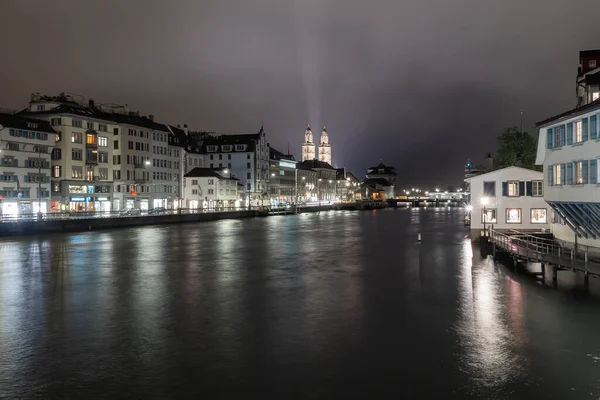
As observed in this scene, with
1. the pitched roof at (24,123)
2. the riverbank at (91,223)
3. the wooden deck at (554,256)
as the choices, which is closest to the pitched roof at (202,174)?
the riverbank at (91,223)

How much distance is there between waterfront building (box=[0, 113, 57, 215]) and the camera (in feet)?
283

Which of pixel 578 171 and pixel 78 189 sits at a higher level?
pixel 78 189

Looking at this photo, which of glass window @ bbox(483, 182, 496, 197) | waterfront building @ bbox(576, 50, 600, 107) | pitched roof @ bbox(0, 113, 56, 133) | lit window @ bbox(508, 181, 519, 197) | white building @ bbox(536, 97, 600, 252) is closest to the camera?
white building @ bbox(536, 97, 600, 252)

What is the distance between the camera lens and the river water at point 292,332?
55.3 ft

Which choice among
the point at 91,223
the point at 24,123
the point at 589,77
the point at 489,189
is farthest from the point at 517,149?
the point at 24,123

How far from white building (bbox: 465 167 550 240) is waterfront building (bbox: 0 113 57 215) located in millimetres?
66411

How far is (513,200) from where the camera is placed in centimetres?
5722

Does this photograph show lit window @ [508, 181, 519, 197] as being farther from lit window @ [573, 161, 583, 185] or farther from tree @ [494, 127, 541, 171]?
tree @ [494, 127, 541, 171]

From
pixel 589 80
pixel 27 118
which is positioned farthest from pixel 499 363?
pixel 27 118

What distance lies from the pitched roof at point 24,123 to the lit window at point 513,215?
76242mm

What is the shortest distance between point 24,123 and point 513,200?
254ft

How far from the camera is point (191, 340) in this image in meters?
21.9

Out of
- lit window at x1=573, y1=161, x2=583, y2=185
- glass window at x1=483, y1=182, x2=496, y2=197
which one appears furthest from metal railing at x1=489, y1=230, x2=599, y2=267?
glass window at x1=483, y1=182, x2=496, y2=197

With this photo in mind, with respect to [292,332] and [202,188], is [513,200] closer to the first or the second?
[292,332]
